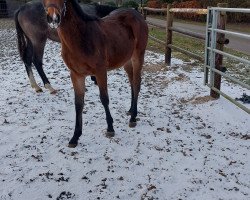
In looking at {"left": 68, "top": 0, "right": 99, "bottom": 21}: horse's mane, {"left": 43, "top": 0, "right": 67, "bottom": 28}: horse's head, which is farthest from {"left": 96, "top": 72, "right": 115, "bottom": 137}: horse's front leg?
{"left": 43, "top": 0, "right": 67, "bottom": 28}: horse's head

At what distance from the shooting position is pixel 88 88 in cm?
581

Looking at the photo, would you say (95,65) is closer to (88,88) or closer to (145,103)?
(145,103)

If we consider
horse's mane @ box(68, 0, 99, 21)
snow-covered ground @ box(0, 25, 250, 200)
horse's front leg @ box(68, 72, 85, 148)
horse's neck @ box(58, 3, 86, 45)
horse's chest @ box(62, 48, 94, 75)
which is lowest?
snow-covered ground @ box(0, 25, 250, 200)

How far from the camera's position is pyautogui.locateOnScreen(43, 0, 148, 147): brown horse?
10.6ft

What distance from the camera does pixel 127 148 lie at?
11.6ft

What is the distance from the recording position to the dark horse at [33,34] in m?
5.56

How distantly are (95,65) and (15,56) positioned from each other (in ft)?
19.9

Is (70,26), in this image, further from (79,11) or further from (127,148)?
(127,148)

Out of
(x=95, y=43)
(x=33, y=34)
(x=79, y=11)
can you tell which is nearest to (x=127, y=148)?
(x=95, y=43)

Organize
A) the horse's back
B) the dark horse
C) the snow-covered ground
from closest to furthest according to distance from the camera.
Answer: the snow-covered ground, the horse's back, the dark horse

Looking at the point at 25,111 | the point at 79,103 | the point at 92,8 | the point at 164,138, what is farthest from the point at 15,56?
the point at 164,138

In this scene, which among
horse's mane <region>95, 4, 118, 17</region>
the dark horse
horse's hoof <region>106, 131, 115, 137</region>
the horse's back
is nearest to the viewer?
horse's hoof <region>106, 131, 115, 137</region>

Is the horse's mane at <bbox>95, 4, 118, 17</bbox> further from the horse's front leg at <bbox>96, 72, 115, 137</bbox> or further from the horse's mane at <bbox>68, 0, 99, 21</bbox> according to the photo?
the horse's front leg at <bbox>96, 72, 115, 137</bbox>

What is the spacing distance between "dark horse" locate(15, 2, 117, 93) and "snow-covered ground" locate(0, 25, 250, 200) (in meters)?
0.45
